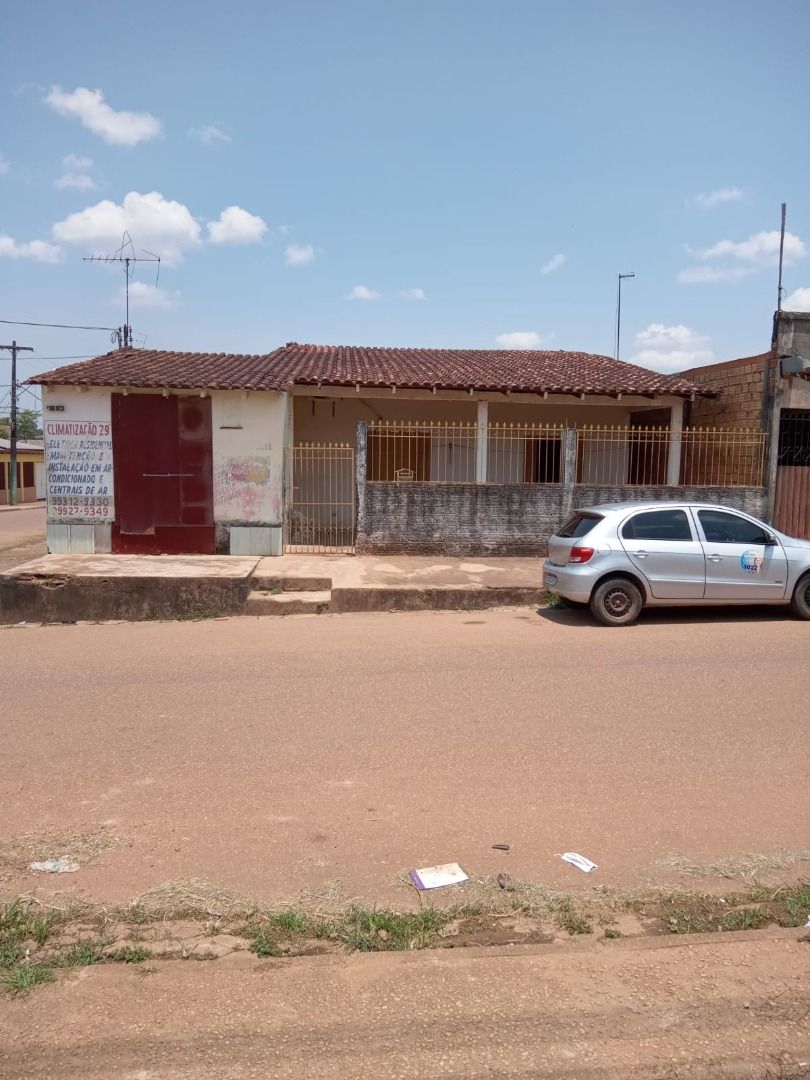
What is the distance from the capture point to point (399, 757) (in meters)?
4.88

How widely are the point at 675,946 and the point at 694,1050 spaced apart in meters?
0.53

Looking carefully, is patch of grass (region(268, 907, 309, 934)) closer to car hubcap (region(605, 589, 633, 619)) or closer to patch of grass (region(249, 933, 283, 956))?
patch of grass (region(249, 933, 283, 956))

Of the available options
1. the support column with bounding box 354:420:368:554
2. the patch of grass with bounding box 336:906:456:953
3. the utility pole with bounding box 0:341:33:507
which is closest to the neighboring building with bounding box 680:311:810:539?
the support column with bounding box 354:420:368:554

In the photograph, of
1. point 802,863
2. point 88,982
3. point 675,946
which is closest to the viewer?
point 88,982

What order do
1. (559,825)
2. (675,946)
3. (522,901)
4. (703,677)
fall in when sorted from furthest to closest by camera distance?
(703,677)
(559,825)
(522,901)
(675,946)

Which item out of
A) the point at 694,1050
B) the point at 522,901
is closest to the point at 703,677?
the point at 522,901

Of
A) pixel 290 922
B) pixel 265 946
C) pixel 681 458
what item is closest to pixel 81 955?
pixel 265 946

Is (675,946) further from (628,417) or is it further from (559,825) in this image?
(628,417)

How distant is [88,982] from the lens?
2828mm

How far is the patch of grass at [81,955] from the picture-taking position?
2.92 m

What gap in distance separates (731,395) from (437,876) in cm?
1326

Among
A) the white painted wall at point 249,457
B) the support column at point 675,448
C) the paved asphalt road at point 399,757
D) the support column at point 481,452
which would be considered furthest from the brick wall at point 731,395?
the white painted wall at point 249,457

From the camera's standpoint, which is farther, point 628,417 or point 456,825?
point 628,417

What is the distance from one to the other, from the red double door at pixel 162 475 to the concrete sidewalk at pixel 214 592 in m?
1.98
